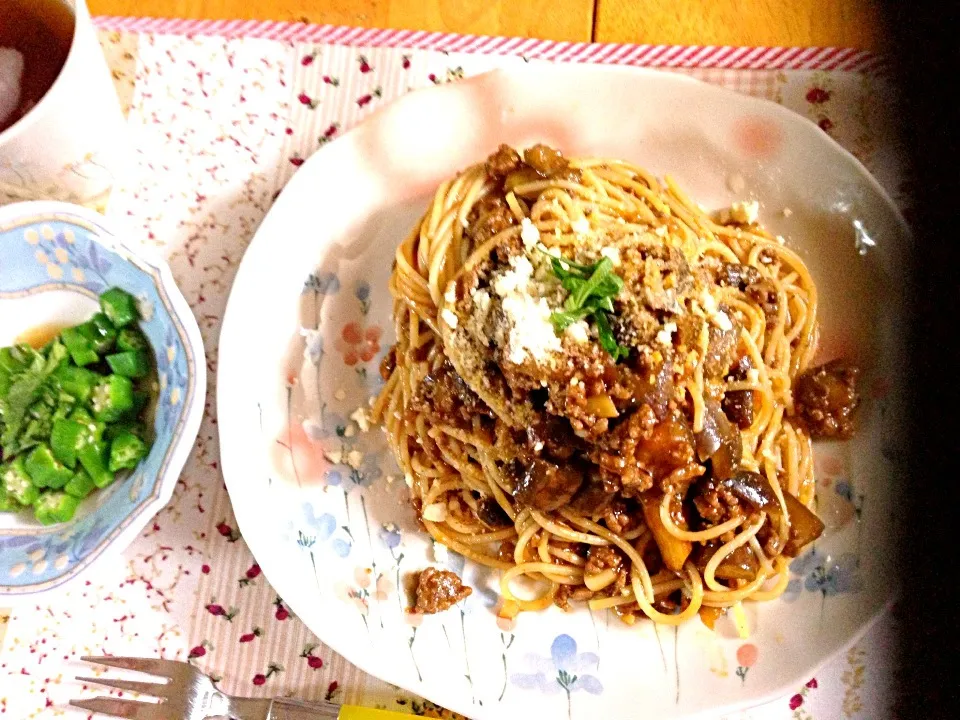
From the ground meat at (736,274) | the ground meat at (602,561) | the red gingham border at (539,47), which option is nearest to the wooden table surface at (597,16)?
the red gingham border at (539,47)

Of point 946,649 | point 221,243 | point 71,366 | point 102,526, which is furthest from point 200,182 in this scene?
point 946,649

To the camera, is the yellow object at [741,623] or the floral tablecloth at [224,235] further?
the floral tablecloth at [224,235]

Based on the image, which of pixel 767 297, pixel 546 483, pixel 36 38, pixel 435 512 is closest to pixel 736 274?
pixel 767 297

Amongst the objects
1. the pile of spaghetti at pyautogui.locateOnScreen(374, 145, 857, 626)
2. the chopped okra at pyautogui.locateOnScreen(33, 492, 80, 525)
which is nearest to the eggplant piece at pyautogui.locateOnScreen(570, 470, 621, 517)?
the pile of spaghetti at pyautogui.locateOnScreen(374, 145, 857, 626)

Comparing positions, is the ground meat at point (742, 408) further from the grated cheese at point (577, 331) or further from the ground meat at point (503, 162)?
the ground meat at point (503, 162)

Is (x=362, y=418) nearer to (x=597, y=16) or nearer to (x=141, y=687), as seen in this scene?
(x=141, y=687)

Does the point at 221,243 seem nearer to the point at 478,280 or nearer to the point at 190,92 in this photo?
the point at 190,92
